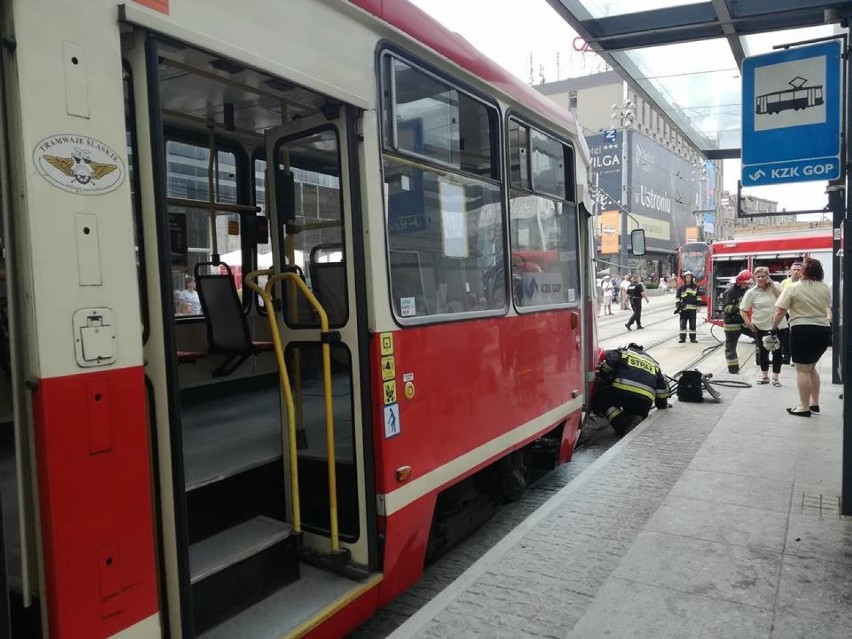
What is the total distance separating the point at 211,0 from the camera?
7.16 ft

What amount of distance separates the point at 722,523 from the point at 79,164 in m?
4.00

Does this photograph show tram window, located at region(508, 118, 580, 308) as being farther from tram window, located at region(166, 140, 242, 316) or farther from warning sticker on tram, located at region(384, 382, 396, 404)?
tram window, located at region(166, 140, 242, 316)

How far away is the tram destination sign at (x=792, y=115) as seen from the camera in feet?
14.4

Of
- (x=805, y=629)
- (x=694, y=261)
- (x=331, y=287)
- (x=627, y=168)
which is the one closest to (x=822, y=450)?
(x=805, y=629)

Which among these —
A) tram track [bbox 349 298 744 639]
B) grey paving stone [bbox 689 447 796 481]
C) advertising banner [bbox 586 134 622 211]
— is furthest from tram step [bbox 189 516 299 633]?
advertising banner [bbox 586 134 622 211]

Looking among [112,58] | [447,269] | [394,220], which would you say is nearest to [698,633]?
[447,269]

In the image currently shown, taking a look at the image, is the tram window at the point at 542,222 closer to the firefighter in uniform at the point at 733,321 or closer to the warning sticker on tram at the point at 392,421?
the warning sticker on tram at the point at 392,421

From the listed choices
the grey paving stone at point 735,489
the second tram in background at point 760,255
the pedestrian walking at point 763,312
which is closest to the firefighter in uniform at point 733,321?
the pedestrian walking at point 763,312

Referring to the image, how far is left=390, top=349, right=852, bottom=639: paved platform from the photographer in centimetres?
296

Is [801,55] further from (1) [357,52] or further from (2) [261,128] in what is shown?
(2) [261,128]

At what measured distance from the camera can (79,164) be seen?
5.92 feet

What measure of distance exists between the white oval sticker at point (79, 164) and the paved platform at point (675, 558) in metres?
2.18

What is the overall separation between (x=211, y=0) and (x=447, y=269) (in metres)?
1.72

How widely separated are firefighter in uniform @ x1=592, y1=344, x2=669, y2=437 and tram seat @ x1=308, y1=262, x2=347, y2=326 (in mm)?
4410
